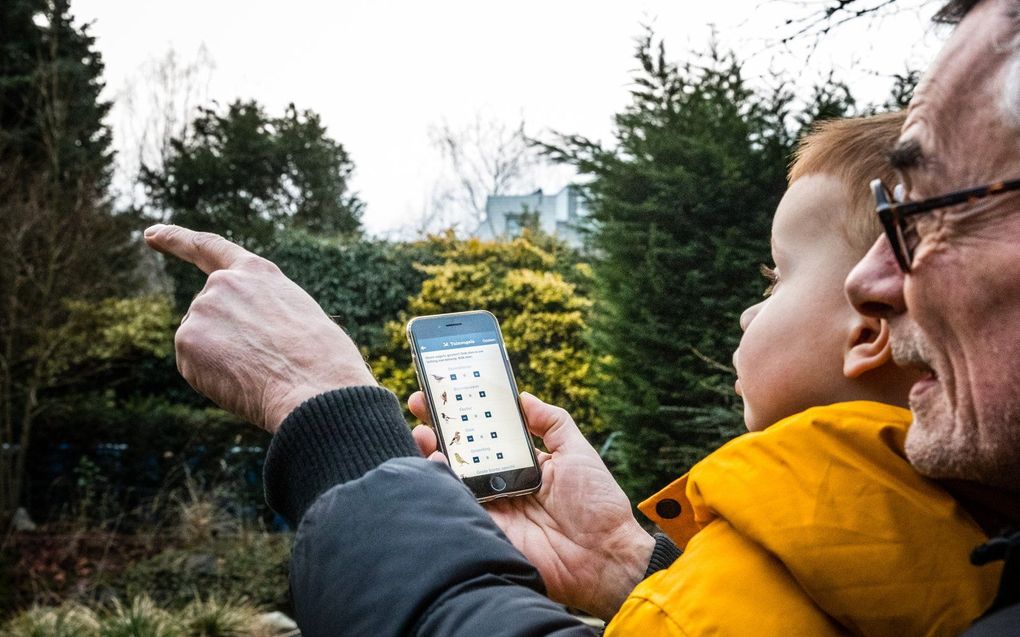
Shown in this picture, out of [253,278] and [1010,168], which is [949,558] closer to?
[1010,168]

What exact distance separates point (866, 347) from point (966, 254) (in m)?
0.32

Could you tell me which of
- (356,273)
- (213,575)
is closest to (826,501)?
(213,575)

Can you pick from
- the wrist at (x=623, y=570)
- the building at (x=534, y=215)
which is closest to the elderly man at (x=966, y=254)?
the wrist at (x=623, y=570)

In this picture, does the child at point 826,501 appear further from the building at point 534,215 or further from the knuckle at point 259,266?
the building at point 534,215

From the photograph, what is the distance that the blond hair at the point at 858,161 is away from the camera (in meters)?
1.15

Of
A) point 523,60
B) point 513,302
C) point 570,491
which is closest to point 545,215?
point 523,60

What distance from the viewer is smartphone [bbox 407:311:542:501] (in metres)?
1.71

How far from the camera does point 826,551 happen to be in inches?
33.6

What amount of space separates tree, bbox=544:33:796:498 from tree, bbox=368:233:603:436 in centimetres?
237

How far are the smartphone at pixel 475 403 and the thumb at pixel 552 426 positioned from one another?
29 mm

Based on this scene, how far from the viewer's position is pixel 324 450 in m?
0.96

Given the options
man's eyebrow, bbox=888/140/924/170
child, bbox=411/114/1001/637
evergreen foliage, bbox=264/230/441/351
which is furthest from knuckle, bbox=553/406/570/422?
evergreen foliage, bbox=264/230/441/351

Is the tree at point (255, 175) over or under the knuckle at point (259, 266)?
over

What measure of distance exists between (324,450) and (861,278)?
64 cm
